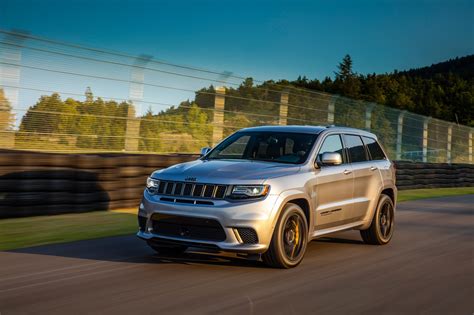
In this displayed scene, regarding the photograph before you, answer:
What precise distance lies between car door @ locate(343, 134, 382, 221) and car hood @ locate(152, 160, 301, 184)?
155 cm

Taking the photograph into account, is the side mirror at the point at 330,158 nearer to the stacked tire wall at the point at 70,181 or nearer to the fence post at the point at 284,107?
the stacked tire wall at the point at 70,181

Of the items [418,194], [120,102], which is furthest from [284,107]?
[120,102]

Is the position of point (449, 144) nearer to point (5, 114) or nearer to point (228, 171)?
point (5, 114)

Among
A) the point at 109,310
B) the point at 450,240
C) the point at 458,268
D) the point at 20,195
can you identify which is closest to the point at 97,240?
the point at 20,195

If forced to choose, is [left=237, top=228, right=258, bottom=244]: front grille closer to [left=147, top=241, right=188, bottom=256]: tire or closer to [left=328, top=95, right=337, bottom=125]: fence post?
[left=147, top=241, right=188, bottom=256]: tire

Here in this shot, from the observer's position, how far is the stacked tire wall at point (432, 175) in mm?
22703

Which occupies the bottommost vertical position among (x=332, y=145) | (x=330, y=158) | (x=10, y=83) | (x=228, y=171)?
(x=228, y=171)

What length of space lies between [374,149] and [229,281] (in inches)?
168

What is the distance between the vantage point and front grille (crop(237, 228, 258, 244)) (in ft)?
23.2

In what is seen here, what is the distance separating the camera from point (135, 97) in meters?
14.9

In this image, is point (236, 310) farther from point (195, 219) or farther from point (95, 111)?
point (95, 111)

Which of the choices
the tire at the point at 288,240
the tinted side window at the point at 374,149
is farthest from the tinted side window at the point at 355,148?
the tire at the point at 288,240

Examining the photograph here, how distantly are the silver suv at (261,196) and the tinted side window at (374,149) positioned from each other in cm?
76

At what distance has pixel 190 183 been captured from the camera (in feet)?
24.0
